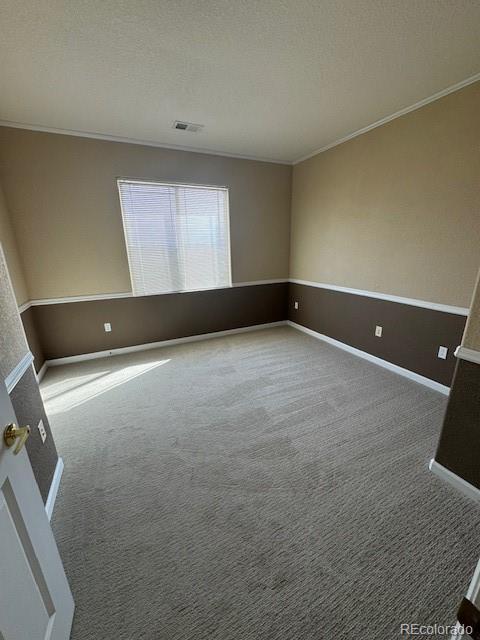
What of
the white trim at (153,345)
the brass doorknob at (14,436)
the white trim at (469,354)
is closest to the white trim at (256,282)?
the white trim at (153,345)

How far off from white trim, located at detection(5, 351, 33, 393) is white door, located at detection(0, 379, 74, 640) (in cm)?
46

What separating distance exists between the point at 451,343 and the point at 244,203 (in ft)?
9.93

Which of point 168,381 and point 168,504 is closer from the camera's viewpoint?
point 168,504

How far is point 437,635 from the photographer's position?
0.93 m

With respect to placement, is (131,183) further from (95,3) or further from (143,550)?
(143,550)

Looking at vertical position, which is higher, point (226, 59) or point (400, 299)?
point (226, 59)

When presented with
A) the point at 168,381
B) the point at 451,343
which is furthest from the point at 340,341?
the point at 168,381

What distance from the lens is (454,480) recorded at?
1487 mm

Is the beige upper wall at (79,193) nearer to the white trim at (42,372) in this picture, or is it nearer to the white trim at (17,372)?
the white trim at (42,372)

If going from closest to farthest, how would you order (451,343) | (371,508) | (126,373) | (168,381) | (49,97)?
(371,508), (49,97), (451,343), (168,381), (126,373)

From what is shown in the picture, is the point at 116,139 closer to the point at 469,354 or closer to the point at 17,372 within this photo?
the point at 17,372

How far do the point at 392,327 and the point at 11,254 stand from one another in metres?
4.09

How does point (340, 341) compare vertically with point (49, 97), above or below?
below

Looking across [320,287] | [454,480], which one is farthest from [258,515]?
[320,287]
